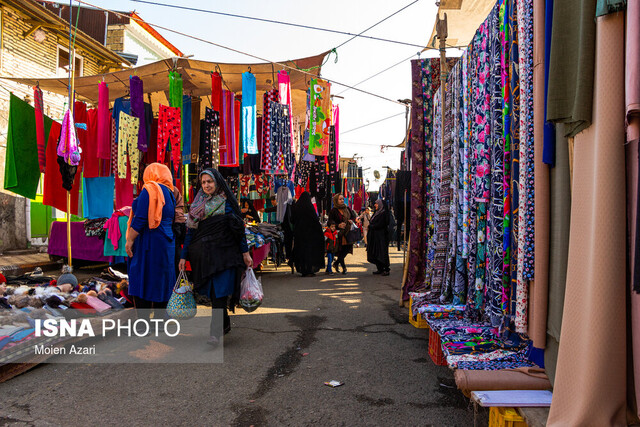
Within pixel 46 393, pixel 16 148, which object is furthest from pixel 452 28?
pixel 16 148

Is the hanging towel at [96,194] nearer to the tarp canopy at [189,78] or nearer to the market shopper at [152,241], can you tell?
the tarp canopy at [189,78]

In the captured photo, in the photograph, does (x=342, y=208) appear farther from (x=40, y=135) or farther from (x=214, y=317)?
(x=214, y=317)

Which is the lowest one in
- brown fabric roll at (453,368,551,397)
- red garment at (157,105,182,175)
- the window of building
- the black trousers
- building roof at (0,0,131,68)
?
the black trousers

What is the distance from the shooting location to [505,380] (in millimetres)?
2439

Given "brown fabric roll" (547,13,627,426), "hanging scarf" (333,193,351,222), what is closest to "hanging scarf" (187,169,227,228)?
"brown fabric roll" (547,13,627,426)

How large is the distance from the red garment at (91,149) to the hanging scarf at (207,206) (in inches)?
144

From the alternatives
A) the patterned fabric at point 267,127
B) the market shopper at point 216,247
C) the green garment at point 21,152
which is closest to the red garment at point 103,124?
the green garment at point 21,152

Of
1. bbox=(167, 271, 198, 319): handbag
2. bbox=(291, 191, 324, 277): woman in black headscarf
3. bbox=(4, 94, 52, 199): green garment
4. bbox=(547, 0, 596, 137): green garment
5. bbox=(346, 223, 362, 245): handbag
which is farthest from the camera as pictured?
bbox=(346, 223, 362, 245): handbag

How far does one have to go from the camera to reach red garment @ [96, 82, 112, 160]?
23.5 feet

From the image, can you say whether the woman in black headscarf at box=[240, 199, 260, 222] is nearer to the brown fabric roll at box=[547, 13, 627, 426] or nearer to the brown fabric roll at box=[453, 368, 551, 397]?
the brown fabric roll at box=[453, 368, 551, 397]

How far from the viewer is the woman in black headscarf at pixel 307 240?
9875mm

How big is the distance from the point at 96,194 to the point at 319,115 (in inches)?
158

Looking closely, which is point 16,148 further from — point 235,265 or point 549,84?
point 549,84

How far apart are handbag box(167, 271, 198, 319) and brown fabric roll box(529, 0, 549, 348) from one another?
319 centimetres
